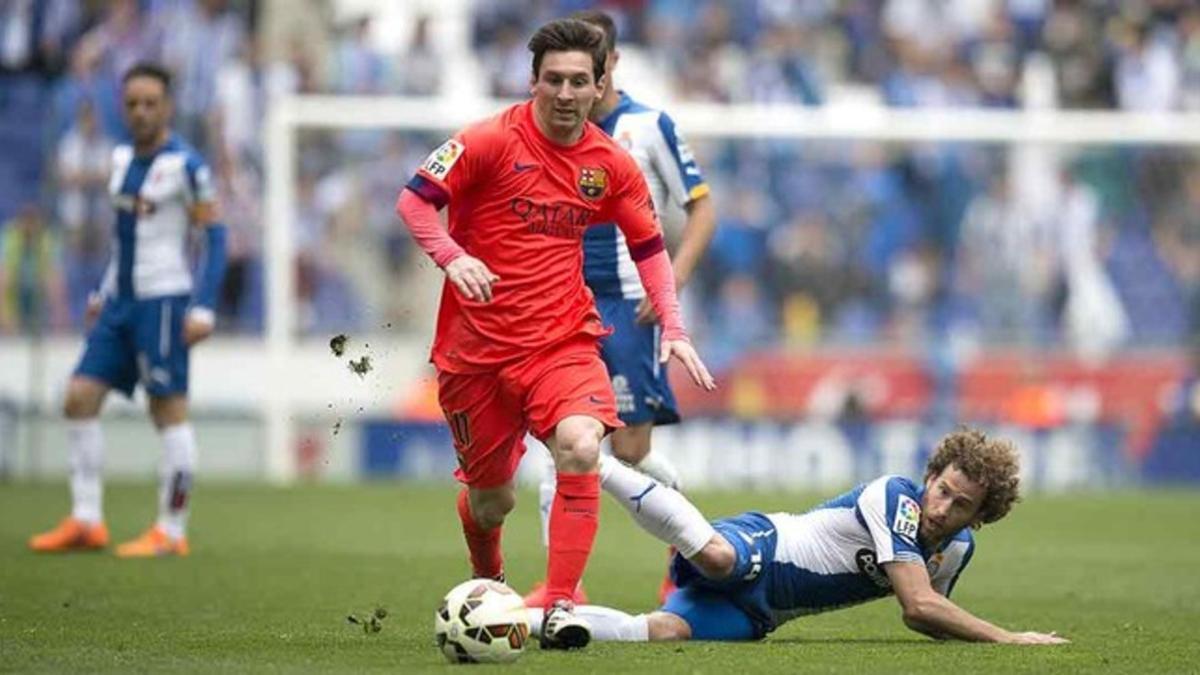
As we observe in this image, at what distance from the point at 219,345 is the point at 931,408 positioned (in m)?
6.80

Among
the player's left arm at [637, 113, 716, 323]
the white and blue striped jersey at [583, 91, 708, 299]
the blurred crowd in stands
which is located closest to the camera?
the white and blue striped jersey at [583, 91, 708, 299]

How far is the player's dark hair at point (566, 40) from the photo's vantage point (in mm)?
8336

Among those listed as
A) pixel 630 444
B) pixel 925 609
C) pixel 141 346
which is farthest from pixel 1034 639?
pixel 141 346

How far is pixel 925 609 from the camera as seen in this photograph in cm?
824

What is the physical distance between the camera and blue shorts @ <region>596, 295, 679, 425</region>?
10664 mm

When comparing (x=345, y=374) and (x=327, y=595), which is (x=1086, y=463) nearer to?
(x=345, y=374)

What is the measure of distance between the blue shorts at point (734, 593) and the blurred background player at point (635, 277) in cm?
178

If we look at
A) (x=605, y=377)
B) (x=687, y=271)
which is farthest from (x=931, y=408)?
(x=605, y=377)

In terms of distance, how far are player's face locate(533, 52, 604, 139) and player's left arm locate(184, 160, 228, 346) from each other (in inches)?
208

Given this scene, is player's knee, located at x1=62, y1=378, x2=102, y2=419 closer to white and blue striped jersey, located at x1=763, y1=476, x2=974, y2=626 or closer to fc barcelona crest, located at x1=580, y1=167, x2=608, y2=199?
fc barcelona crest, located at x1=580, y1=167, x2=608, y2=199

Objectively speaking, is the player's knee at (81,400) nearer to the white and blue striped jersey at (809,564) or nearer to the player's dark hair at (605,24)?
the player's dark hair at (605,24)

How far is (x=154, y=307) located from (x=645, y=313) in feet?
13.3

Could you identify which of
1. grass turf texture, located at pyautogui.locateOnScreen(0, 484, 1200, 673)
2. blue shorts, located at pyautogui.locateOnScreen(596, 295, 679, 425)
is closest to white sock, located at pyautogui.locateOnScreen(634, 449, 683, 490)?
blue shorts, located at pyautogui.locateOnScreen(596, 295, 679, 425)

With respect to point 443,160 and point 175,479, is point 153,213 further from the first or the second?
point 443,160
